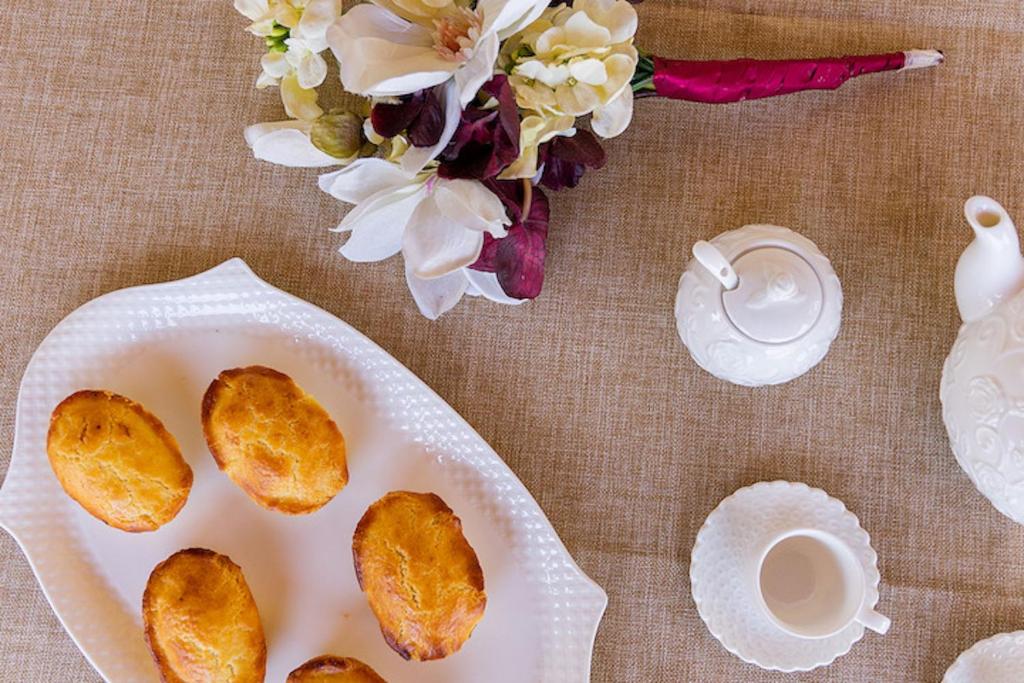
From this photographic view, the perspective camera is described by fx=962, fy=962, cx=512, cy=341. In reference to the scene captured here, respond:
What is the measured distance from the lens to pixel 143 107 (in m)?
0.94

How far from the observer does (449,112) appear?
669mm

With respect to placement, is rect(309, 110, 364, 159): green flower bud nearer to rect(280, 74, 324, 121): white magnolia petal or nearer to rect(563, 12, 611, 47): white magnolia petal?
rect(280, 74, 324, 121): white magnolia petal

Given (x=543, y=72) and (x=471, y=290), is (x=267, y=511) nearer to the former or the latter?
(x=471, y=290)

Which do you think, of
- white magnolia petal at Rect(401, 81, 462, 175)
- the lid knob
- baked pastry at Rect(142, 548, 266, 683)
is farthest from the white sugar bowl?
baked pastry at Rect(142, 548, 266, 683)

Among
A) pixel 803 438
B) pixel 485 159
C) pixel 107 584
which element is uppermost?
pixel 485 159

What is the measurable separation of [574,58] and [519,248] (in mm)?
177

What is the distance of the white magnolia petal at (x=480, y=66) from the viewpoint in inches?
24.4

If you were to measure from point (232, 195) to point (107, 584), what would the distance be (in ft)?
1.24

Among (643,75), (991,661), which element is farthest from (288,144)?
(991,661)

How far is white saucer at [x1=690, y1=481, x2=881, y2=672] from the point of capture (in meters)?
0.79

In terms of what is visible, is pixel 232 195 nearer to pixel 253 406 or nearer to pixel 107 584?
pixel 253 406

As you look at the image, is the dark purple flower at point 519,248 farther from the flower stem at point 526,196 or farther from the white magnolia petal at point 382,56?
the white magnolia petal at point 382,56

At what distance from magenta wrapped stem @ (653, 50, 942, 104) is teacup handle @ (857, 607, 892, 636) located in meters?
0.45

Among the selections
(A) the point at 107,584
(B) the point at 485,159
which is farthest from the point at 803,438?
(A) the point at 107,584
